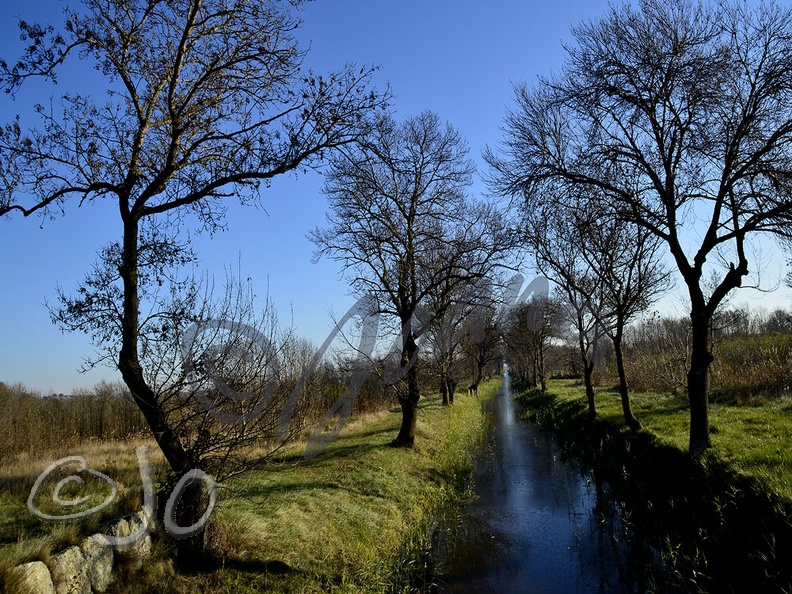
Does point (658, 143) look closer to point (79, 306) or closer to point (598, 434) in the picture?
point (598, 434)

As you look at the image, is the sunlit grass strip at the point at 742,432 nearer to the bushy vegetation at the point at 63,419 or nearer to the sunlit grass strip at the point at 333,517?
the sunlit grass strip at the point at 333,517

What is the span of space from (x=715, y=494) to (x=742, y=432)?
9.85 ft

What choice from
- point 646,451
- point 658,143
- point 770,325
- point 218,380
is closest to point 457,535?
point 646,451

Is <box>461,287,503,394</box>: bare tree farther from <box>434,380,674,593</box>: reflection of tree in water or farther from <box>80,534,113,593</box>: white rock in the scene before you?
<box>80,534,113,593</box>: white rock

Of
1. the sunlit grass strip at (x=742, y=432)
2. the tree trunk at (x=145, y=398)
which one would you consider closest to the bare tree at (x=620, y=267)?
the sunlit grass strip at (x=742, y=432)

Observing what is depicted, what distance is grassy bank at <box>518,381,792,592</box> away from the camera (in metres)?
6.26

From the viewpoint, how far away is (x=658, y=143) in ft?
34.2

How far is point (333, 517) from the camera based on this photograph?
8453 mm

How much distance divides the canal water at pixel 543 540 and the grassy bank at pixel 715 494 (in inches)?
17.3

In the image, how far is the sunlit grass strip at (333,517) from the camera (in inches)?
246

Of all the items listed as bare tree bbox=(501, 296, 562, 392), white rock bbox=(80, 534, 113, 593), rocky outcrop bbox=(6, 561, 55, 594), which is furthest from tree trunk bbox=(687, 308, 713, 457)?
bare tree bbox=(501, 296, 562, 392)

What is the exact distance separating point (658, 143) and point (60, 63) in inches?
404

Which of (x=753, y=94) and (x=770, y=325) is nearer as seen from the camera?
(x=753, y=94)

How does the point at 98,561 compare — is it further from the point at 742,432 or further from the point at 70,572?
the point at 742,432
